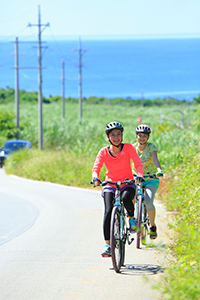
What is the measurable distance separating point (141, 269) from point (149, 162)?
215 cm

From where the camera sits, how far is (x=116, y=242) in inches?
300

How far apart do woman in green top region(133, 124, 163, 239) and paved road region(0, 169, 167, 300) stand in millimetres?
505

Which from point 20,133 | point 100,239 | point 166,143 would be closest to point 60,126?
point 20,133

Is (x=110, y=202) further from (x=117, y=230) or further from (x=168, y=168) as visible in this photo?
(x=168, y=168)

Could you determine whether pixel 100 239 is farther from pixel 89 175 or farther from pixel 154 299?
pixel 89 175

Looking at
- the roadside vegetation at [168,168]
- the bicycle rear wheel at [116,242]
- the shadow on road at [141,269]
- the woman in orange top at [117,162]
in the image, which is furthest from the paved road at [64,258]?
the woman in orange top at [117,162]

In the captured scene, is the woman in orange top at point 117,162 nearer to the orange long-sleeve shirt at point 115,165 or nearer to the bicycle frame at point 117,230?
the orange long-sleeve shirt at point 115,165

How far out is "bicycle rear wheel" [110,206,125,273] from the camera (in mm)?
7410

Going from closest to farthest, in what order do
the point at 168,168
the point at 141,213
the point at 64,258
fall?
the point at 64,258
the point at 141,213
the point at 168,168

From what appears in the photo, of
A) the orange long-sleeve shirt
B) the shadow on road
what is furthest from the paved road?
the orange long-sleeve shirt

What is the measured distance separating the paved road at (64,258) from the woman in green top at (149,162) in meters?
0.50

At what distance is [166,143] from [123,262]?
1521cm

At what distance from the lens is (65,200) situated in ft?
50.6

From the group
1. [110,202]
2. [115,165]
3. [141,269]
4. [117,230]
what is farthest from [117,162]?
[141,269]
